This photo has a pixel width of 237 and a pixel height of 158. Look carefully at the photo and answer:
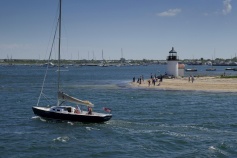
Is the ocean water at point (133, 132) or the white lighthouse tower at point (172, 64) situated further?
the white lighthouse tower at point (172, 64)

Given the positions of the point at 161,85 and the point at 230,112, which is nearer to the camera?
the point at 230,112

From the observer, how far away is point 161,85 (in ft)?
274

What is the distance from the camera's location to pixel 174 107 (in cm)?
5259

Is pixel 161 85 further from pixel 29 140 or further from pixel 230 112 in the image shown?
pixel 29 140

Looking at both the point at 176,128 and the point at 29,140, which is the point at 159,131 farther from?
the point at 29,140

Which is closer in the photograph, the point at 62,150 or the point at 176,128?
the point at 62,150

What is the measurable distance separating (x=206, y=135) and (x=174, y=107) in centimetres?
1748

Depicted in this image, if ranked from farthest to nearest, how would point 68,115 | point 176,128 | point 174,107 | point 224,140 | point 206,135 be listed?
point 174,107 → point 68,115 → point 176,128 → point 206,135 → point 224,140

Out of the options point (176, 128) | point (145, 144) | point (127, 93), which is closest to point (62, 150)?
point (145, 144)

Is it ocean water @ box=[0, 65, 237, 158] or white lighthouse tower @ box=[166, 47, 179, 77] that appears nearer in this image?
ocean water @ box=[0, 65, 237, 158]

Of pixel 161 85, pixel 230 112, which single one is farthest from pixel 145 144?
pixel 161 85

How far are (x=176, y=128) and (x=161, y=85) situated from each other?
45.8 m

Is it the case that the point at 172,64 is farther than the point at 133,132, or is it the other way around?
the point at 172,64

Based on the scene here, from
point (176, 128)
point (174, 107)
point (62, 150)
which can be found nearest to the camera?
point (62, 150)
